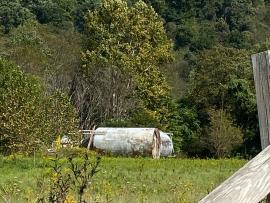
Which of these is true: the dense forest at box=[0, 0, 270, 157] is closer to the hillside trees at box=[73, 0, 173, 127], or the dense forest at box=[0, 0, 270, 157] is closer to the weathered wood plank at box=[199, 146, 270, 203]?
the hillside trees at box=[73, 0, 173, 127]

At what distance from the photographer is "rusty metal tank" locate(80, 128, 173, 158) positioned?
109ft

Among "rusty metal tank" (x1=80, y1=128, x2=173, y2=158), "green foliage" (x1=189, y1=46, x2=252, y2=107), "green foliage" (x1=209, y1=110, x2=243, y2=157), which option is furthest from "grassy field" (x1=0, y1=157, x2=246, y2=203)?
"green foliage" (x1=189, y1=46, x2=252, y2=107)

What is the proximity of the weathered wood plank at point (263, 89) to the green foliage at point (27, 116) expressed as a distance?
2363cm

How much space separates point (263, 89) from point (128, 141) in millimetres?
30885

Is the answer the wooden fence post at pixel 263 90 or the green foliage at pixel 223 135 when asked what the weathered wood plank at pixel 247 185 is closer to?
the wooden fence post at pixel 263 90

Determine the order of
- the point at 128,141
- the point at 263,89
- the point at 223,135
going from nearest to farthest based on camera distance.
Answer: the point at 263,89
the point at 128,141
the point at 223,135

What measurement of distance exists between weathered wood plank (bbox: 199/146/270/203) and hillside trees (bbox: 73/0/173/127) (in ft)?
125

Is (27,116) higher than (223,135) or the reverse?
higher

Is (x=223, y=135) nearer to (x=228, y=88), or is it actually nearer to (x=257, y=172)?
(x=228, y=88)

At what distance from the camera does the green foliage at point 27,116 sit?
85.1 feet

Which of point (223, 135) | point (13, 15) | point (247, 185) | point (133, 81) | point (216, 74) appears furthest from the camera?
point (13, 15)

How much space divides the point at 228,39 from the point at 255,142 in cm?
4007

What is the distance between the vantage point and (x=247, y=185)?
6.79 feet

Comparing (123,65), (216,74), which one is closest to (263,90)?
(216,74)
